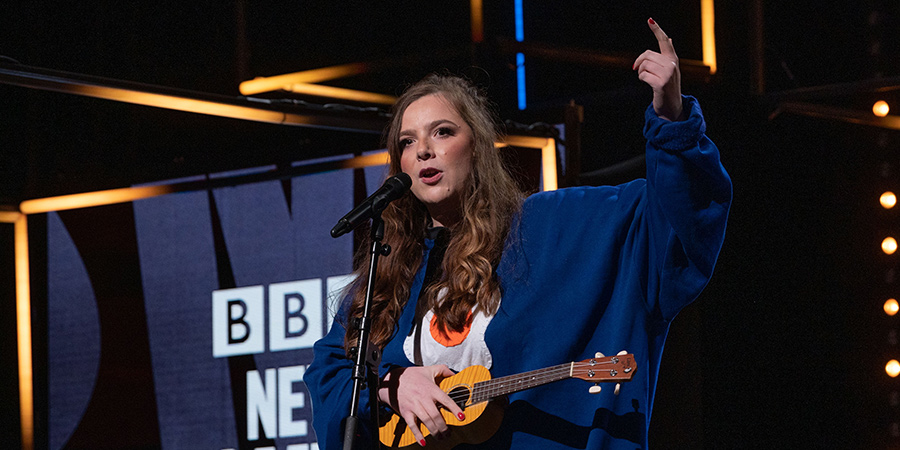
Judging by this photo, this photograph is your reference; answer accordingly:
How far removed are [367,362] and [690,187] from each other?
75 centimetres

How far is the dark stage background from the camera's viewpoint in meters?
3.12

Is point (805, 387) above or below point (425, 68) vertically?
below

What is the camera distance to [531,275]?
2.15 metres

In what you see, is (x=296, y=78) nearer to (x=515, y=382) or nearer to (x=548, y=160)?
(x=548, y=160)

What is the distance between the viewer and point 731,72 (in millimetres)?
3363

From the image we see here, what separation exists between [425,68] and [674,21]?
97 centimetres

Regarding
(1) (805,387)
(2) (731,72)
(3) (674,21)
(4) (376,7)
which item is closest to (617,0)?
(3) (674,21)

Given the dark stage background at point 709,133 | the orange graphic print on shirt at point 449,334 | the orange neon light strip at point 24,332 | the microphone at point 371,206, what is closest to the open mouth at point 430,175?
the microphone at point 371,206

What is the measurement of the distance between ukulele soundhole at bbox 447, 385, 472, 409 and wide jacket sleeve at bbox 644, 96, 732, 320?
20.3 inches

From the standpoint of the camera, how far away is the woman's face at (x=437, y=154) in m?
2.32

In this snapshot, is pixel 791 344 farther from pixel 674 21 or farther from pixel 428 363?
pixel 428 363

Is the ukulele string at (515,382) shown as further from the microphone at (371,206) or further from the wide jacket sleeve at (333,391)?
the microphone at (371,206)

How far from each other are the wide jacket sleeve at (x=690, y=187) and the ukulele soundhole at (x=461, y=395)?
0.52 m

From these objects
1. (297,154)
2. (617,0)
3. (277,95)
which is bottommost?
(297,154)
